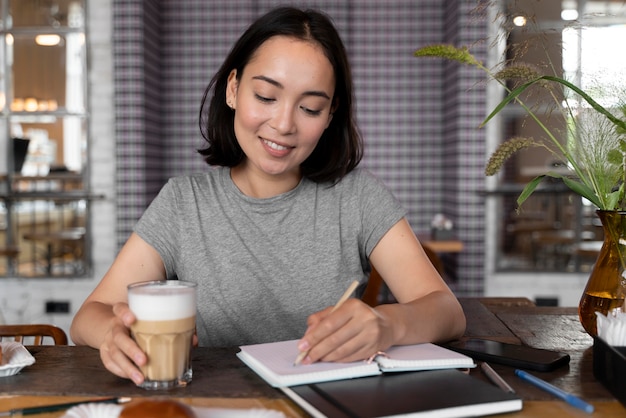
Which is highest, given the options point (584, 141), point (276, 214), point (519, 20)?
point (519, 20)

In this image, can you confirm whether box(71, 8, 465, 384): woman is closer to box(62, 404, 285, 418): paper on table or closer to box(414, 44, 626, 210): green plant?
box(414, 44, 626, 210): green plant

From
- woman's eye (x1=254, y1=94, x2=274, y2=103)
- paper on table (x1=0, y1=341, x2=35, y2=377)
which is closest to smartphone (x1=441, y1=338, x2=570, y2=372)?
woman's eye (x1=254, y1=94, x2=274, y2=103)

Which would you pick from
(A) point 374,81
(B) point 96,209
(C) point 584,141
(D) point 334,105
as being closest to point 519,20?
(C) point 584,141

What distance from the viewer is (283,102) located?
137 cm

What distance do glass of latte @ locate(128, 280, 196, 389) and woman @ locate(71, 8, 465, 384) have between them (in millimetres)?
356

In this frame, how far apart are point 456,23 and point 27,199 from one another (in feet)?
11.1

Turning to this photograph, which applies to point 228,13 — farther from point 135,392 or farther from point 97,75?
point 135,392

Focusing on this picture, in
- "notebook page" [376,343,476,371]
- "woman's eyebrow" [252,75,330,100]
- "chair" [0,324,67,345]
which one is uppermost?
"woman's eyebrow" [252,75,330,100]

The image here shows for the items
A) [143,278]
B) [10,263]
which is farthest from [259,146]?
[10,263]

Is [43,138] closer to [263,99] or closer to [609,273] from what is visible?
[263,99]

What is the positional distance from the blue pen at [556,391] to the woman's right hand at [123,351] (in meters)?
0.59

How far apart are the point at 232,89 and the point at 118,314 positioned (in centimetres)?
75

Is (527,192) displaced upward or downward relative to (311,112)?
downward

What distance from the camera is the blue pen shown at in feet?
2.93
